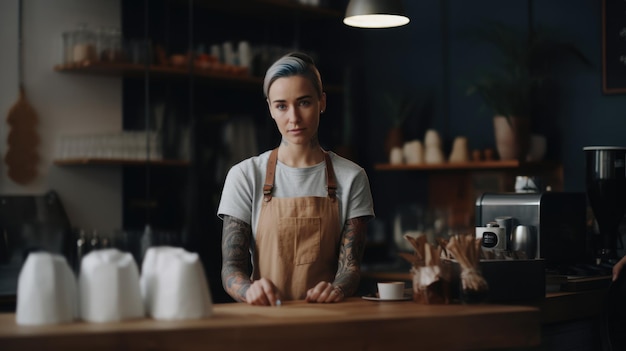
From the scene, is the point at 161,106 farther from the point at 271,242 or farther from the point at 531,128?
the point at 271,242

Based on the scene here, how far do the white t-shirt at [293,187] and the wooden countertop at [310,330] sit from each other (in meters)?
0.41

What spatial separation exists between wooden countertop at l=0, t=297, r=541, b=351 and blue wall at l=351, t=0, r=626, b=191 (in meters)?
3.15

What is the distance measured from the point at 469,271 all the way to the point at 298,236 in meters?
0.63

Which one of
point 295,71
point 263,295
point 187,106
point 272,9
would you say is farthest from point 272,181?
point 272,9

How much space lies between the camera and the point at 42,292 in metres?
1.99

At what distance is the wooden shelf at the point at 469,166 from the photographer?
538cm

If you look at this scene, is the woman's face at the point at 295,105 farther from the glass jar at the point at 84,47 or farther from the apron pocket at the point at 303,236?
the glass jar at the point at 84,47

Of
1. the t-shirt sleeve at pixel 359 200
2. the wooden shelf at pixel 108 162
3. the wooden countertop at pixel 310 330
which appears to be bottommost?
the wooden countertop at pixel 310 330

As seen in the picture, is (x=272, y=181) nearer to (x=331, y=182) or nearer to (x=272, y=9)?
(x=331, y=182)

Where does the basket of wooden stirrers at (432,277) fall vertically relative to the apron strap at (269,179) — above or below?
below

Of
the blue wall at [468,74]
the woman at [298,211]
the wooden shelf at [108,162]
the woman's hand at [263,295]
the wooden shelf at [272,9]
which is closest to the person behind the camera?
the woman's hand at [263,295]

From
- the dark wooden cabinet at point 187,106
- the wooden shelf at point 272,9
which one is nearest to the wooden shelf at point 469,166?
the dark wooden cabinet at point 187,106

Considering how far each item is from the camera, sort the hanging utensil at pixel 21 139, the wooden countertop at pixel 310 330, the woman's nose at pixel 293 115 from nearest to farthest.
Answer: the wooden countertop at pixel 310 330, the woman's nose at pixel 293 115, the hanging utensil at pixel 21 139

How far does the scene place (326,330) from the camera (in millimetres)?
2127
